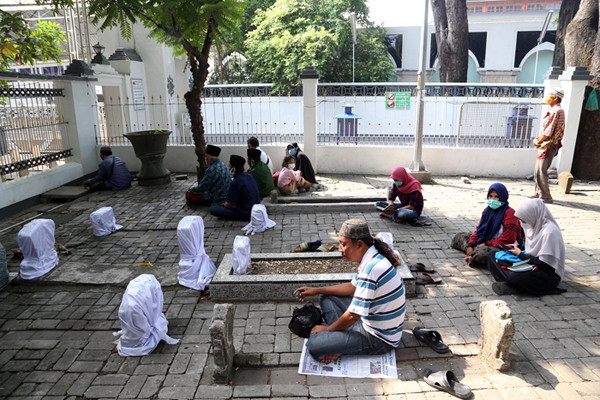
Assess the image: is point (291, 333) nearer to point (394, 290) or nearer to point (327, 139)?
point (394, 290)

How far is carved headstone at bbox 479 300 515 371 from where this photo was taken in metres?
3.52

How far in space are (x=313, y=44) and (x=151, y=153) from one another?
9707 mm

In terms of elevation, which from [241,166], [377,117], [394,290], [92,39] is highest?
[92,39]

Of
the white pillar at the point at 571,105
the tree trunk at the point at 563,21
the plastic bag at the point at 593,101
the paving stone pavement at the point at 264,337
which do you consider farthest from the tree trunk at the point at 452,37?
the paving stone pavement at the point at 264,337

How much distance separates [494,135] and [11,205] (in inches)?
439

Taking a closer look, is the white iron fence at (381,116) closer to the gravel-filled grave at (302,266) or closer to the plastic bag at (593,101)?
the plastic bag at (593,101)

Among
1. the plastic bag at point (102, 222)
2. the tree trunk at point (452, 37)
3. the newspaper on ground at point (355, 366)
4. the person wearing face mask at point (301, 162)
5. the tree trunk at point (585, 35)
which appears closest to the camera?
the newspaper on ground at point (355, 366)

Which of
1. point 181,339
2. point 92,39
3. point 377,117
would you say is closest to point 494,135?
point 377,117

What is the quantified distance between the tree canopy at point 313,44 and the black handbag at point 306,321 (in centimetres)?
1468

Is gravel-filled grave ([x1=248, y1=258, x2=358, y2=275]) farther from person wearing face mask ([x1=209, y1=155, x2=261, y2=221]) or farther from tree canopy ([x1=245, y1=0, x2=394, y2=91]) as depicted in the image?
tree canopy ([x1=245, y1=0, x2=394, y2=91])

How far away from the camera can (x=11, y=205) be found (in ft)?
28.4

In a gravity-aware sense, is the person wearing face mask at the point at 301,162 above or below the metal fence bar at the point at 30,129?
below

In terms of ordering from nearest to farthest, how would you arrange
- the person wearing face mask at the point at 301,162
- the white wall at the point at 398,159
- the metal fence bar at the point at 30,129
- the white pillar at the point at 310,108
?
the metal fence bar at the point at 30,129
the person wearing face mask at the point at 301,162
the white pillar at the point at 310,108
the white wall at the point at 398,159

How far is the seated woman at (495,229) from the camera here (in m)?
5.45
